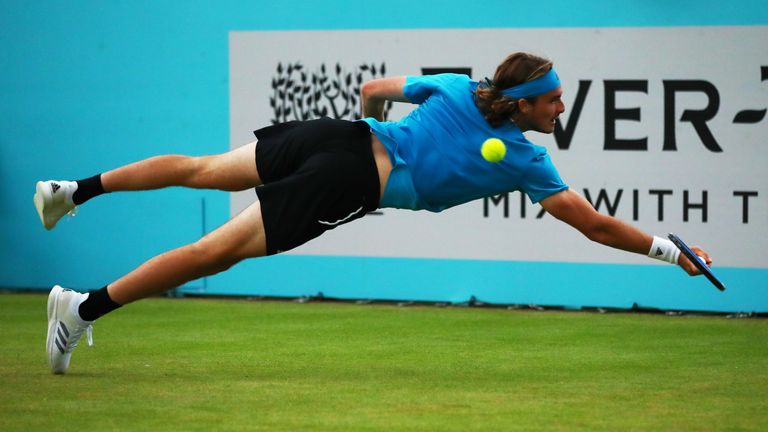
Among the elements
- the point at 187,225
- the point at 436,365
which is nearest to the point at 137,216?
the point at 187,225

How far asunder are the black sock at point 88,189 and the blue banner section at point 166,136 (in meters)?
3.29

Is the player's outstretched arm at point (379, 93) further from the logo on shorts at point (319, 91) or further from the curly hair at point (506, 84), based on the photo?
the logo on shorts at point (319, 91)

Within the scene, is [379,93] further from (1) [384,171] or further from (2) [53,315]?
(2) [53,315]

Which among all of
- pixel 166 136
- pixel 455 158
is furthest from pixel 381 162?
pixel 166 136

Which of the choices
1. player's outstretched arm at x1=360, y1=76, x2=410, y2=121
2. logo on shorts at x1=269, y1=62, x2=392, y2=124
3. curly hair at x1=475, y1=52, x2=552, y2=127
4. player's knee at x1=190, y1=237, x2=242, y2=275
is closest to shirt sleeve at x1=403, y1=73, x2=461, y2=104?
player's outstretched arm at x1=360, y1=76, x2=410, y2=121

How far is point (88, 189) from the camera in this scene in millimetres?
5633

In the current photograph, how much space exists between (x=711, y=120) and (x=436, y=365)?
2736 mm

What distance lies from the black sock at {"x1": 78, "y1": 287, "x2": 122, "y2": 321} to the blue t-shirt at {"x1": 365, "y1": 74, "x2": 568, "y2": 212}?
3.89 feet

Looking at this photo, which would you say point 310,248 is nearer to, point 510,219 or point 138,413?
point 510,219

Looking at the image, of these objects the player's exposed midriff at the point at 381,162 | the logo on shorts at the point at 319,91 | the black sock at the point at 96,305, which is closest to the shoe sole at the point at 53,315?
the black sock at the point at 96,305

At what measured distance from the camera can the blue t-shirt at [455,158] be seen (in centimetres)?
551

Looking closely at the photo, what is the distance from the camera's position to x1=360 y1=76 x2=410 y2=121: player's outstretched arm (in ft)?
18.9

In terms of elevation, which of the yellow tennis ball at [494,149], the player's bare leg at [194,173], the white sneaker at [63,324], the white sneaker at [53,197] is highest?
the yellow tennis ball at [494,149]

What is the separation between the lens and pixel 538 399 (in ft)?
17.0
